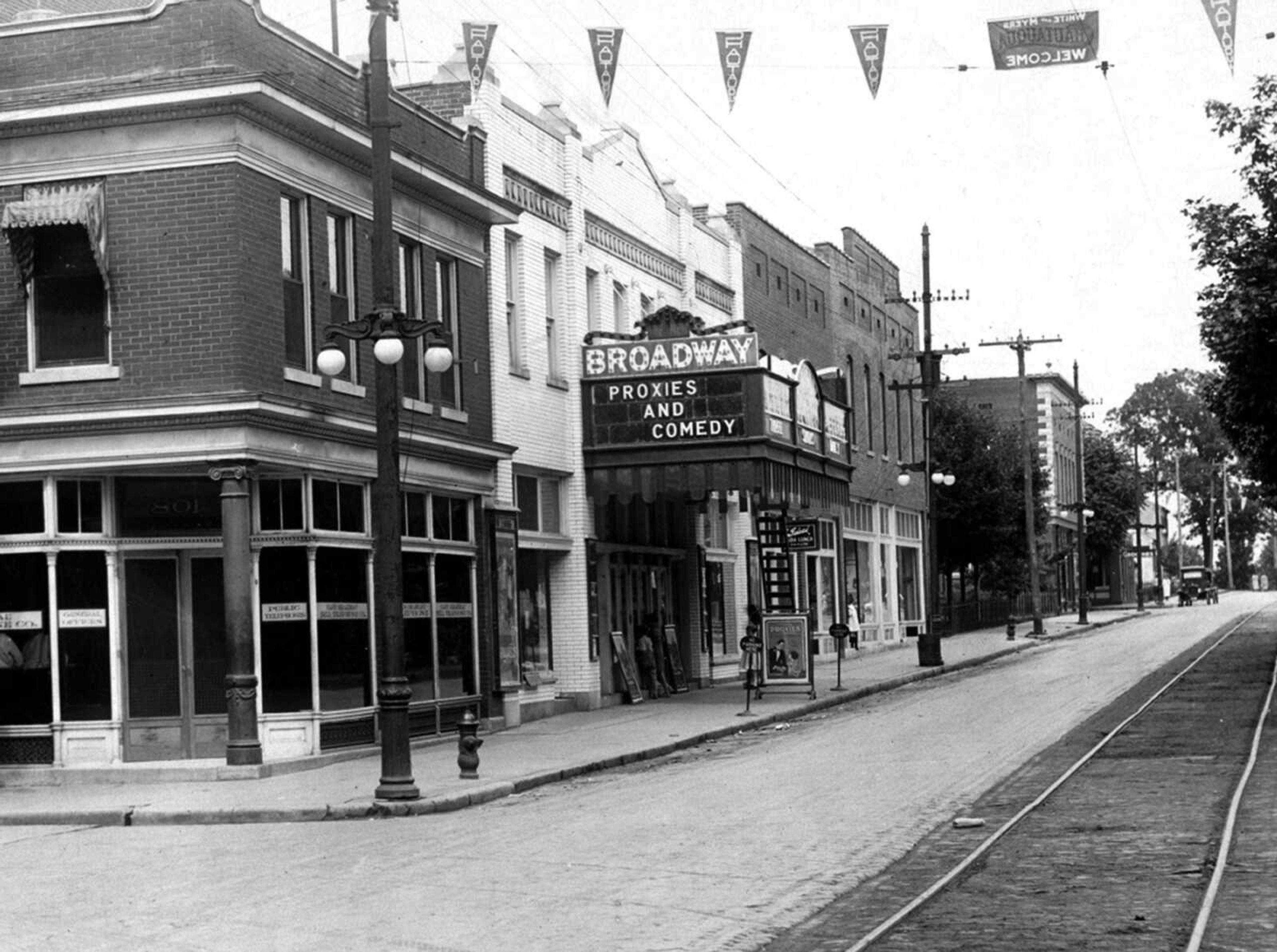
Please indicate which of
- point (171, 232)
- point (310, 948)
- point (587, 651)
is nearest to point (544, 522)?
point (587, 651)

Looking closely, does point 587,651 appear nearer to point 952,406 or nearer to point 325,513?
point 325,513

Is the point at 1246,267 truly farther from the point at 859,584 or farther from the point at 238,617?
the point at 859,584

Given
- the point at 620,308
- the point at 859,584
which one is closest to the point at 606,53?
the point at 620,308

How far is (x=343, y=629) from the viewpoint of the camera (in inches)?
826

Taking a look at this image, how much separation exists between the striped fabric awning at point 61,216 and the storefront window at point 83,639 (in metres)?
2.64

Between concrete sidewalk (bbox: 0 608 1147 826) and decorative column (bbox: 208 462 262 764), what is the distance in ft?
0.99

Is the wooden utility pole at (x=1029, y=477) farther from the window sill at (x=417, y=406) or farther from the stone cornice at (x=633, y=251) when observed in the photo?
the window sill at (x=417, y=406)

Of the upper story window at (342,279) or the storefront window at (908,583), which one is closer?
the upper story window at (342,279)

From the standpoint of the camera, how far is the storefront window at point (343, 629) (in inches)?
808

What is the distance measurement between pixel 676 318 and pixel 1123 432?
98937mm

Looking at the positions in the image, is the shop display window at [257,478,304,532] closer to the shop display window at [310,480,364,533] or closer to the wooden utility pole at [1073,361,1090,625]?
the shop display window at [310,480,364,533]

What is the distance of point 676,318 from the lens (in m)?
28.8

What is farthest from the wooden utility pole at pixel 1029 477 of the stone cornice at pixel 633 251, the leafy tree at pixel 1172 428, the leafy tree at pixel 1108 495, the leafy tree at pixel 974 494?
the leafy tree at pixel 1172 428

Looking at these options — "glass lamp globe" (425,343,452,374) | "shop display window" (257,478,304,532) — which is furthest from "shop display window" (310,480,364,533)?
"glass lamp globe" (425,343,452,374)
